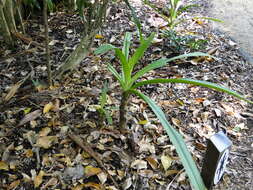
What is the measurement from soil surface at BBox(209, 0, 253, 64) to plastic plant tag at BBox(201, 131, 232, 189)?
4.19ft

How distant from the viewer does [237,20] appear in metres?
2.59

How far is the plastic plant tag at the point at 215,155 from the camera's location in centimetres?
92

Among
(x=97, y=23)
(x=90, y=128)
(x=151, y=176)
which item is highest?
(x=97, y=23)

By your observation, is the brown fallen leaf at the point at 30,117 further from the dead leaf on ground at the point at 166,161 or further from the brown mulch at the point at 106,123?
the dead leaf on ground at the point at 166,161

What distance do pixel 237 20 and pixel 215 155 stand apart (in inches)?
79.2

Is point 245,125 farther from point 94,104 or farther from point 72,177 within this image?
point 72,177

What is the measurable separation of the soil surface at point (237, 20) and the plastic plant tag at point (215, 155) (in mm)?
1276

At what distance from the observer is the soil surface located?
2.25 m

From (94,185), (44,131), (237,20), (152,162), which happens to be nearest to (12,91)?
(44,131)

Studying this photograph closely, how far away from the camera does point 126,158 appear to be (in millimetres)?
1229

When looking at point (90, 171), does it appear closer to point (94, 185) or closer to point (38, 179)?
point (94, 185)

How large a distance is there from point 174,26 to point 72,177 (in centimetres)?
154

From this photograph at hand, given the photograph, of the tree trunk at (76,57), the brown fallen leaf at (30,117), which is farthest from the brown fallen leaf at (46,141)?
the tree trunk at (76,57)

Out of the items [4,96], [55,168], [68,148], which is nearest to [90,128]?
[68,148]
